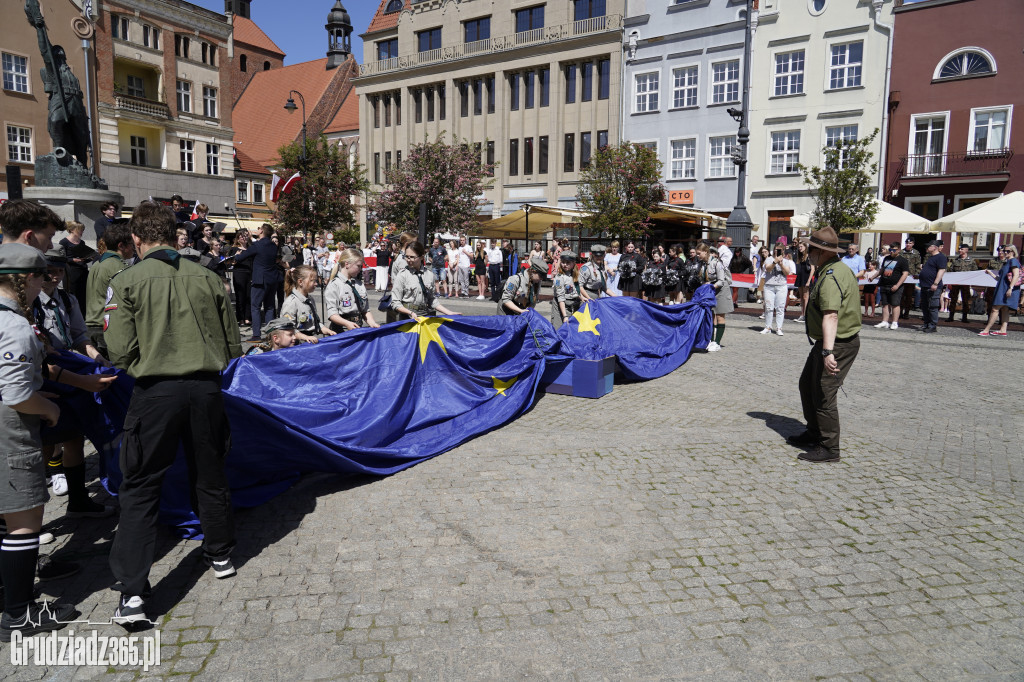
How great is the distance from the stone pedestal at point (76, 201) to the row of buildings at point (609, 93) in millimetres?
14867

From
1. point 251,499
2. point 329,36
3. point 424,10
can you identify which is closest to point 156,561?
point 251,499

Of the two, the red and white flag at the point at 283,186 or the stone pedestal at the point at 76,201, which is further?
the red and white flag at the point at 283,186

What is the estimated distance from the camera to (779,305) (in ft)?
50.5

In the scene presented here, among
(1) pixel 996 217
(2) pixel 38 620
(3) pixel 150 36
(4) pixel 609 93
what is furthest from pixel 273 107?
(2) pixel 38 620

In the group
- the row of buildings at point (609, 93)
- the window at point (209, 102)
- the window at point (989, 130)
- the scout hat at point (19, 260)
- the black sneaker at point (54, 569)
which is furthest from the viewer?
the window at point (209, 102)

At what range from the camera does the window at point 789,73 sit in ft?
109

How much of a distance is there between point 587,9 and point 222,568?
42254mm

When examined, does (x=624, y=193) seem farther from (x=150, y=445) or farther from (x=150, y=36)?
(x=150, y=36)

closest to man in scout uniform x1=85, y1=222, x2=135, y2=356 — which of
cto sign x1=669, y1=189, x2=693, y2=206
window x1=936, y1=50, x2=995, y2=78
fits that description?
window x1=936, y1=50, x2=995, y2=78

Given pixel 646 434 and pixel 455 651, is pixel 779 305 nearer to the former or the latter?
pixel 646 434

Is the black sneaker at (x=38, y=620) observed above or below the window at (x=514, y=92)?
below

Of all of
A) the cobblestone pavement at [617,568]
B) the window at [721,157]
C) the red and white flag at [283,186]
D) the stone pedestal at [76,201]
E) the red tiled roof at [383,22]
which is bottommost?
the cobblestone pavement at [617,568]

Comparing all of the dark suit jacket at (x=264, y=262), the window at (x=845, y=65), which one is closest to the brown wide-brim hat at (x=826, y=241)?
the dark suit jacket at (x=264, y=262)

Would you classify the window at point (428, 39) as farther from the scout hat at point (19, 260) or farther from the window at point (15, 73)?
the scout hat at point (19, 260)
